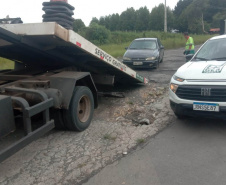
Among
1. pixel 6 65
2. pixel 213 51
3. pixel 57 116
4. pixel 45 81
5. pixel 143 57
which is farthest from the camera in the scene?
pixel 6 65

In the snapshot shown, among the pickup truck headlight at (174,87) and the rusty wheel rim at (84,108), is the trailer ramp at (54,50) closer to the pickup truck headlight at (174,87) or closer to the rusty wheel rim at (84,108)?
the rusty wheel rim at (84,108)

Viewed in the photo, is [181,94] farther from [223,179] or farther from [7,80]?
[7,80]

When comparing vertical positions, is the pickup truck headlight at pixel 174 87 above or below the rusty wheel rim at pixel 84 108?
above

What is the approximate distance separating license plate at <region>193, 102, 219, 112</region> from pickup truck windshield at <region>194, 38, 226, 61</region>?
1.43 metres

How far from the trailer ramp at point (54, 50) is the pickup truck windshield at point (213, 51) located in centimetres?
176

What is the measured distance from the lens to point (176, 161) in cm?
345

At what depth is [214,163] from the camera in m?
3.36

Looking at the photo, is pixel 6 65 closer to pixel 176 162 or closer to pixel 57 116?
pixel 57 116

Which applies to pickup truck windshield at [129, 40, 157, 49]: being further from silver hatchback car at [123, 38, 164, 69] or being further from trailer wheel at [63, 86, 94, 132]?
trailer wheel at [63, 86, 94, 132]

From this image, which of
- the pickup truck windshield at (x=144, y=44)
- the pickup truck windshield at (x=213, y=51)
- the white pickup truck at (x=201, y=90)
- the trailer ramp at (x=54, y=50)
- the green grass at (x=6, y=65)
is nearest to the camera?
the trailer ramp at (x=54, y=50)

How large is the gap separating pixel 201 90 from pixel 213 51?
1.77m

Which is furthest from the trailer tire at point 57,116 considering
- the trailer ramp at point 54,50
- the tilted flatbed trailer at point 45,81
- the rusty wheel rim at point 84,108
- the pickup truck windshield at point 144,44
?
the pickup truck windshield at point 144,44

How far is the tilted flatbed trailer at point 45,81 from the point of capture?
3020 mm

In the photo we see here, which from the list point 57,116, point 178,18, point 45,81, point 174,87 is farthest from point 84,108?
point 178,18
